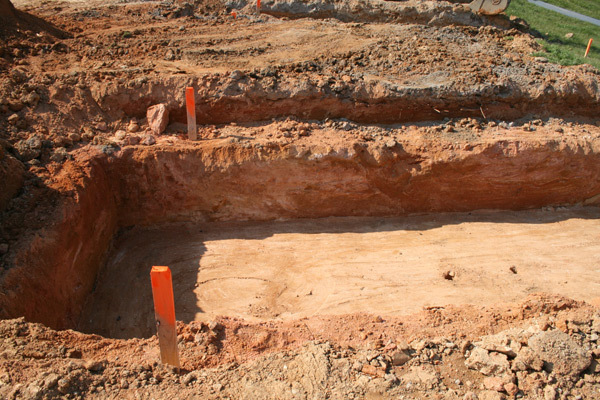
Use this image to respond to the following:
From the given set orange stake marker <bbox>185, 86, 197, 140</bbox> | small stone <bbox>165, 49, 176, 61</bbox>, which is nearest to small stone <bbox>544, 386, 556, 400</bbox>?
orange stake marker <bbox>185, 86, 197, 140</bbox>

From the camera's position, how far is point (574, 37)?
46.0 feet

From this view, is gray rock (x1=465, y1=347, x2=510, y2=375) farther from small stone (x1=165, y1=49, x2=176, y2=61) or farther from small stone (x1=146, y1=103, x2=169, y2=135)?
small stone (x1=165, y1=49, x2=176, y2=61)

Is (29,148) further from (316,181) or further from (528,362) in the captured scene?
(528,362)

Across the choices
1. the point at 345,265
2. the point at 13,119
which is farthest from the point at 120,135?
the point at 345,265

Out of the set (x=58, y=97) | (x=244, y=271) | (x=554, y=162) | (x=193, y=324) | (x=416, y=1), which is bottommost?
(x=244, y=271)

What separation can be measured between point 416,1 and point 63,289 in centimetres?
1255

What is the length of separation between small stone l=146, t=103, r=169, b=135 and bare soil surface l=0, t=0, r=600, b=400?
0.08 meters

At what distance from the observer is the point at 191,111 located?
6117 mm

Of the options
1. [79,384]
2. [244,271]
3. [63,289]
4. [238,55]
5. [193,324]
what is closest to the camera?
[79,384]

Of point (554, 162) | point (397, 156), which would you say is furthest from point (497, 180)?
point (397, 156)

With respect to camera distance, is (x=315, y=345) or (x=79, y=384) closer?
(x=79, y=384)

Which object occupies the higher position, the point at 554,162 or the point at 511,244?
the point at 554,162

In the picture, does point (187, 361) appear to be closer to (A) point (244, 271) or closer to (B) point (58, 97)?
(A) point (244, 271)

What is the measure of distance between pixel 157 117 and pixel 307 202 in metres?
2.71
